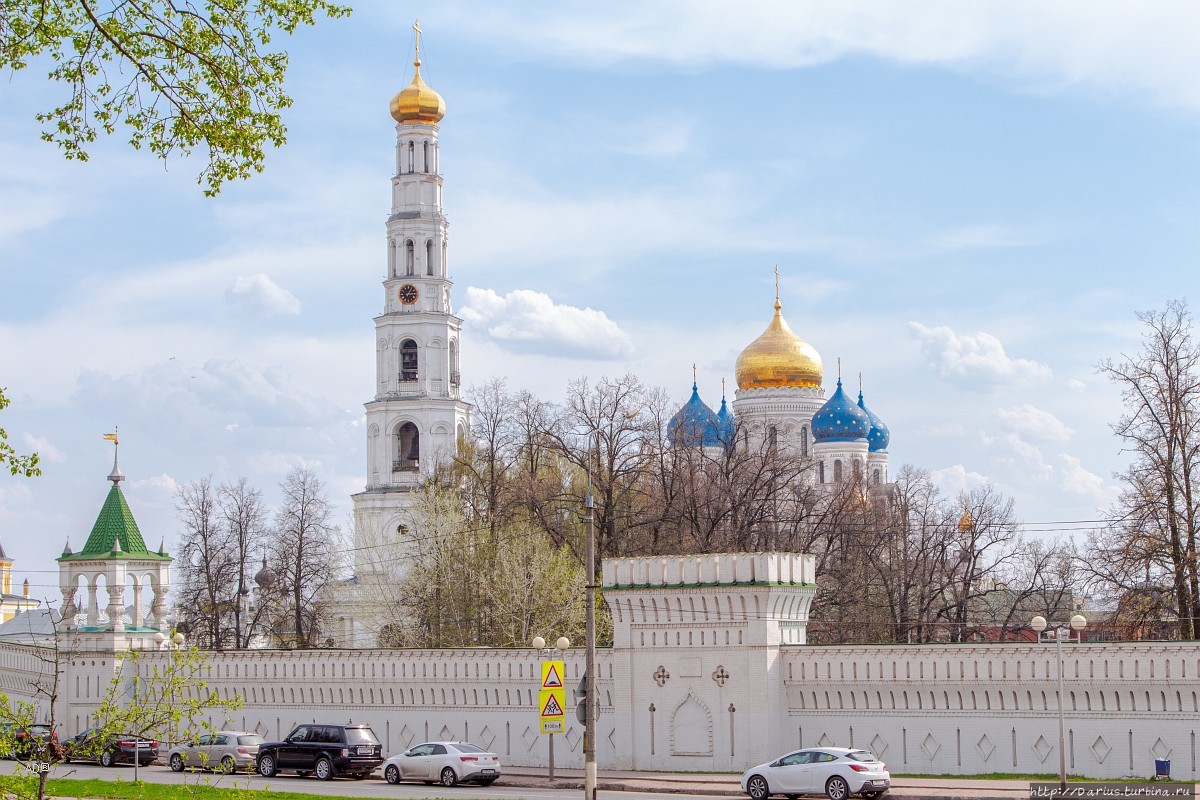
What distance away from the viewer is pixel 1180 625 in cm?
3591

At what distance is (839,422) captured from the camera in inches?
3610

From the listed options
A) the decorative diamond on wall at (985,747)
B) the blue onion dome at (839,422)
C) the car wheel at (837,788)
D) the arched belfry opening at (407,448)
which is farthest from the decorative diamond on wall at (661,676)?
the blue onion dome at (839,422)

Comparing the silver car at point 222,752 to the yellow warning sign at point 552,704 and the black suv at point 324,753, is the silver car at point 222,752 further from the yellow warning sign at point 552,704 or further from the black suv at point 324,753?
the yellow warning sign at point 552,704

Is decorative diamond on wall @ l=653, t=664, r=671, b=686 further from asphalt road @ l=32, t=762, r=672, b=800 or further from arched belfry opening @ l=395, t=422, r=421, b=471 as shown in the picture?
arched belfry opening @ l=395, t=422, r=421, b=471

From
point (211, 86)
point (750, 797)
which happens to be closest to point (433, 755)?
point (750, 797)

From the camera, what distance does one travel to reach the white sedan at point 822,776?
26781mm

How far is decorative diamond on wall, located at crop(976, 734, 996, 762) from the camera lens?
30.5 metres

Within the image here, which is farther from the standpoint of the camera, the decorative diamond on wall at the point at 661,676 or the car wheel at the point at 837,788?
the decorative diamond on wall at the point at 661,676

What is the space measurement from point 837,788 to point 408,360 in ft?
169

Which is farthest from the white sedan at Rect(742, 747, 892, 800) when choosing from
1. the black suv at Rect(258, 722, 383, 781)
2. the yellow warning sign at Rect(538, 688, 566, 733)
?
the black suv at Rect(258, 722, 383, 781)

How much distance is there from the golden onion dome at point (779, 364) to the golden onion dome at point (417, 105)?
27157 mm

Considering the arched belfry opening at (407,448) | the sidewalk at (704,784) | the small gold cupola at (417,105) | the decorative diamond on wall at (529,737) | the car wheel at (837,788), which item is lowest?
the sidewalk at (704,784)

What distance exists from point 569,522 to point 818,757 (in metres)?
22.5

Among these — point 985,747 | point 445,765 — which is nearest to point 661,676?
point 445,765
